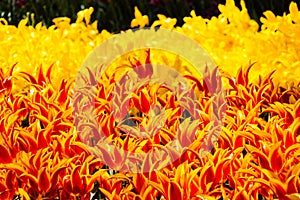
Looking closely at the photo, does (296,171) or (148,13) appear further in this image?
(148,13)

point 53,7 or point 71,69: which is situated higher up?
point 53,7

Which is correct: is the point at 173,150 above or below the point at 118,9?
below

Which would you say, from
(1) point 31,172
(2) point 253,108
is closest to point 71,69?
(2) point 253,108

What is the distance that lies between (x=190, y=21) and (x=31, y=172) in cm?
250

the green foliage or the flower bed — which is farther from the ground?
the green foliage

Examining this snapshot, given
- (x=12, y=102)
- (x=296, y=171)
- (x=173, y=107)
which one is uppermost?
(x=12, y=102)

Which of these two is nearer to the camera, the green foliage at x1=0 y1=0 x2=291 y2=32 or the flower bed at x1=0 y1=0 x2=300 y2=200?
the flower bed at x1=0 y1=0 x2=300 y2=200

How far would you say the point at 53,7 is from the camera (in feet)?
25.5

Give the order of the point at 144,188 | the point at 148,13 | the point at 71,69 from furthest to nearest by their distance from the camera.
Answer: the point at 148,13 → the point at 71,69 → the point at 144,188

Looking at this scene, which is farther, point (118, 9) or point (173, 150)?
point (118, 9)

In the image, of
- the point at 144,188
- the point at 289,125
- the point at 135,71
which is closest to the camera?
the point at 144,188

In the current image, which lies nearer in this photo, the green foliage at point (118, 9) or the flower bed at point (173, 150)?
the flower bed at point (173, 150)

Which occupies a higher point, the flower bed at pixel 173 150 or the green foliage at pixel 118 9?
the green foliage at pixel 118 9

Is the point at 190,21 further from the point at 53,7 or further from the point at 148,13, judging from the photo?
the point at 53,7
